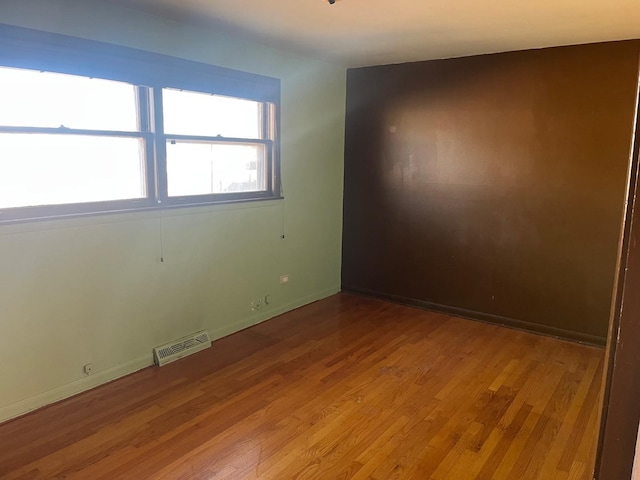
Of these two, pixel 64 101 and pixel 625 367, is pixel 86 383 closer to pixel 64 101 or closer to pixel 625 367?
pixel 64 101

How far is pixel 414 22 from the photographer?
10.6 ft

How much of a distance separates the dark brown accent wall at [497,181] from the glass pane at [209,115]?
1.34 metres

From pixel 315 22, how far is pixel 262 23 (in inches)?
14.8

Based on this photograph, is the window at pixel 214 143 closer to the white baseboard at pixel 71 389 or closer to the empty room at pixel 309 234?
the empty room at pixel 309 234

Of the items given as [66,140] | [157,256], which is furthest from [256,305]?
[66,140]

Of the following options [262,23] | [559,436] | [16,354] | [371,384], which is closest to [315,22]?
[262,23]

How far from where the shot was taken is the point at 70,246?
2.92 m

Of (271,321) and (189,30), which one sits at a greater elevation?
(189,30)

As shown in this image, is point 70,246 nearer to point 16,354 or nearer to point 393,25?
point 16,354

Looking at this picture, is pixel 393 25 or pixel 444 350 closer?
pixel 393 25

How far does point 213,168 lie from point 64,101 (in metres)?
1.25

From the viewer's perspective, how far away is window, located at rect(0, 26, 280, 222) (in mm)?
2707

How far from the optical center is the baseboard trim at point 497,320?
13.1 ft

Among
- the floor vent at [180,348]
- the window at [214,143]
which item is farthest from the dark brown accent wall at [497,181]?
the floor vent at [180,348]
